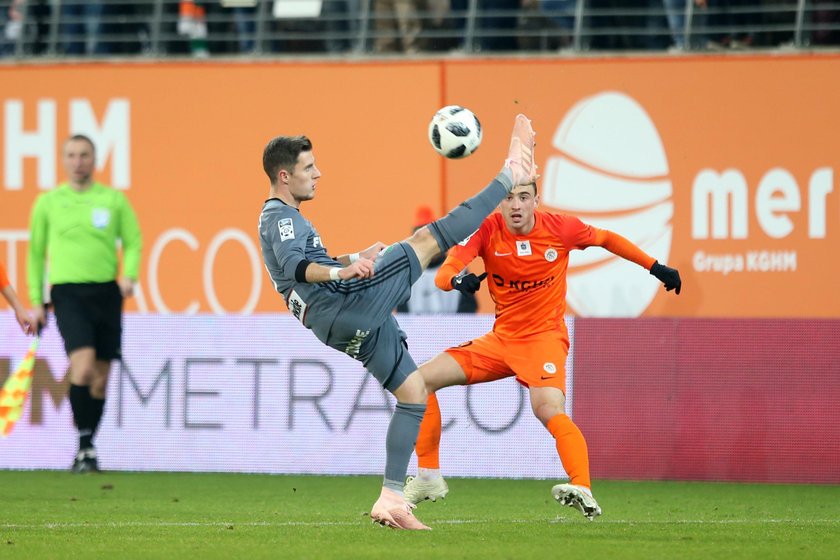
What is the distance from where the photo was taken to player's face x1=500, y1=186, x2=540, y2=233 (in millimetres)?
8672

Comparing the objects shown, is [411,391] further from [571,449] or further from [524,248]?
[524,248]

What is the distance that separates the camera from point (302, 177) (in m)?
7.62

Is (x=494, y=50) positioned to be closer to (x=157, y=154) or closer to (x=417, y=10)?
(x=417, y=10)

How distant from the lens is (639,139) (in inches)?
604

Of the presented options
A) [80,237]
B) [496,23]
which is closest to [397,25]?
[496,23]

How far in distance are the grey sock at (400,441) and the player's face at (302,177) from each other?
1.19 metres

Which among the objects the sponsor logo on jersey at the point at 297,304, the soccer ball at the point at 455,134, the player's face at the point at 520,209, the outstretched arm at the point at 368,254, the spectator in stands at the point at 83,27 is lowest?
the sponsor logo on jersey at the point at 297,304

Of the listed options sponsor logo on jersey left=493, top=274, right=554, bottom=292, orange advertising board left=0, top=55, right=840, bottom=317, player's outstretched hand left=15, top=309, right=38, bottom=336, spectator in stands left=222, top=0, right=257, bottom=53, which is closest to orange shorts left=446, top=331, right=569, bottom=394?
sponsor logo on jersey left=493, top=274, right=554, bottom=292

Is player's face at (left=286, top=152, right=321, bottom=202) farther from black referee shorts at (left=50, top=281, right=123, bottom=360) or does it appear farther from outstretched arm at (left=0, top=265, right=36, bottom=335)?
black referee shorts at (left=50, top=281, right=123, bottom=360)

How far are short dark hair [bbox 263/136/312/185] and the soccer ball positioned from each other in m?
0.96

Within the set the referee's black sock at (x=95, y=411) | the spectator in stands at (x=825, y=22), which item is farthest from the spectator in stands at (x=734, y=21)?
the referee's black sock at (x=95, y=411)

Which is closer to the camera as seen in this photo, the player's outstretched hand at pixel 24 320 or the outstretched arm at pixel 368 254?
the outstretched arm at pixel 368 254

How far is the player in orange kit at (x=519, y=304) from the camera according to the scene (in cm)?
845

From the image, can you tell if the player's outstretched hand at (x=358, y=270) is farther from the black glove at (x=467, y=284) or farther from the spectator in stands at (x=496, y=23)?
the spectator in stands at (x=496, y=23)
